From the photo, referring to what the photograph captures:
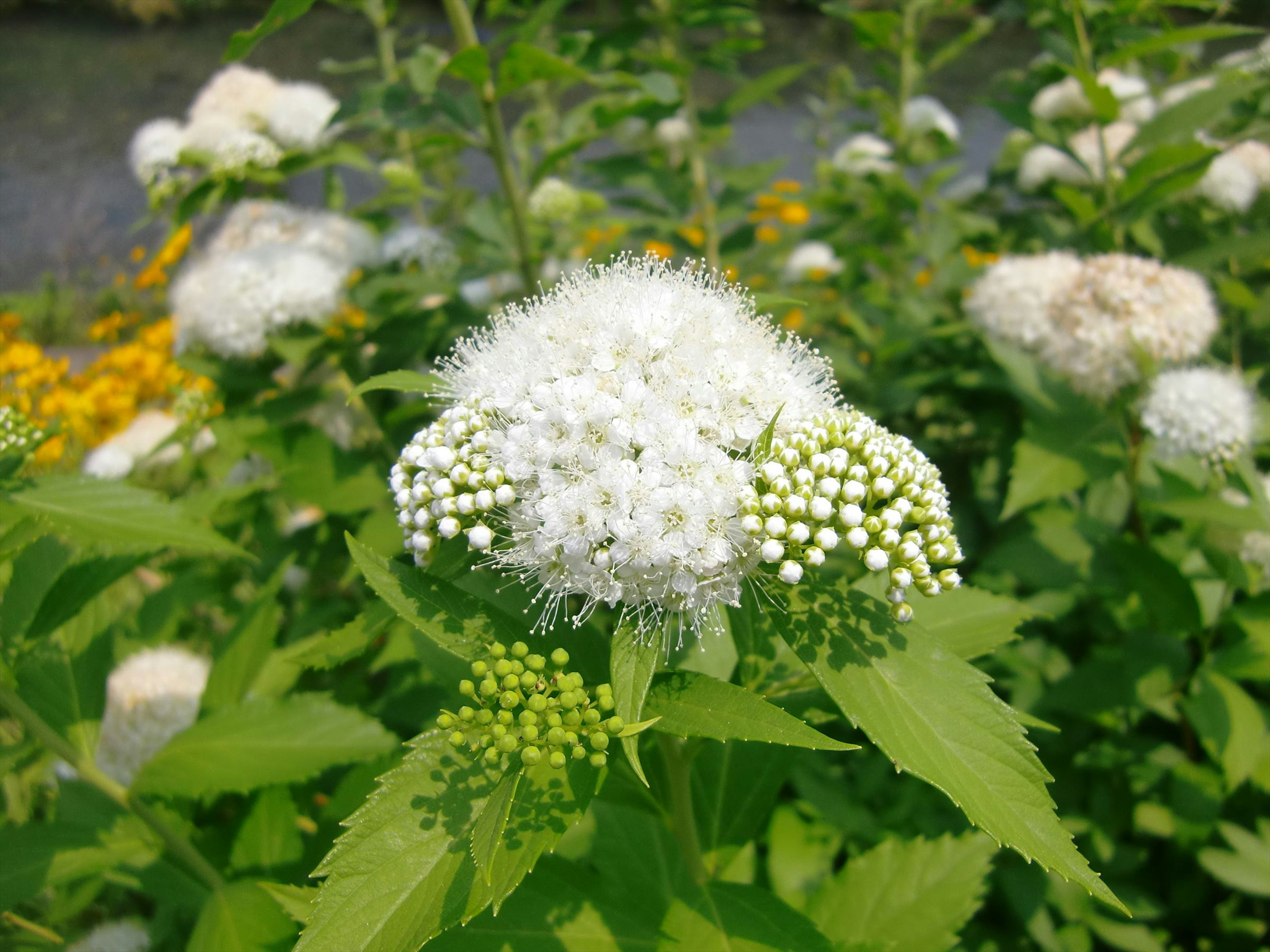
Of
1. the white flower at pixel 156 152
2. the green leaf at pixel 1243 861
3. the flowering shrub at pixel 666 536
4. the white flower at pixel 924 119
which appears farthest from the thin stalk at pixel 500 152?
the green leaf at pixel 1243 861

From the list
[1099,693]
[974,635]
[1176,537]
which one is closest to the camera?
[974,635]

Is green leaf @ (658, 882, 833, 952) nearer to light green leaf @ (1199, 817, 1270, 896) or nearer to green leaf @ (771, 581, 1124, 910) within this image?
green leaf @ (771, 581, 1124, 910)

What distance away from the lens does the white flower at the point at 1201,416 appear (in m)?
1.93

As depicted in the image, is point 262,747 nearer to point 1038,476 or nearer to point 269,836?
point 269,836

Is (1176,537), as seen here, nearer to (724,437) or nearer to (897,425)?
(897,425)

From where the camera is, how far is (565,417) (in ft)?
3.55

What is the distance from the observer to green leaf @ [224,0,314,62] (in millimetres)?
1674

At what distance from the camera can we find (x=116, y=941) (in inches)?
76.7

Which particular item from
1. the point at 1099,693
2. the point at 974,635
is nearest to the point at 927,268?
the point at 1099,693

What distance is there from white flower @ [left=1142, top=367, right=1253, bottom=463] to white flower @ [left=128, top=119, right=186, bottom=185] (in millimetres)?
3232

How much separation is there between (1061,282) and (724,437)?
5.86 ft

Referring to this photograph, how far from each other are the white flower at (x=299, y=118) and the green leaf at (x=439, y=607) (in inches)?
88.0

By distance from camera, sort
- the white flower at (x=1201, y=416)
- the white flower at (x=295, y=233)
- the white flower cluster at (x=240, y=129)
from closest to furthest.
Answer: the white flower at (x=1201, y=416)
the white flower cluster at (x=240, y=129)
the white flower at (x=295, y=233)

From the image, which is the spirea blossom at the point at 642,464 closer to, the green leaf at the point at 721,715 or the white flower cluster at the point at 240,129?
the green leaf at the point at 721,715
